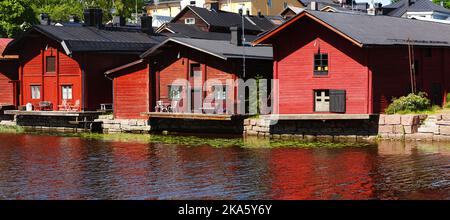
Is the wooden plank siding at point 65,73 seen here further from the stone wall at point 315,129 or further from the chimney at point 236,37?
the stone wall at point 315,129

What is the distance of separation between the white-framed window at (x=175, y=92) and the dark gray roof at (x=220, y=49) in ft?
8.30

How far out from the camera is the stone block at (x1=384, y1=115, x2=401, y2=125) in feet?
136

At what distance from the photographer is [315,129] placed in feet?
145

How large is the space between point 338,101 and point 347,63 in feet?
6.79

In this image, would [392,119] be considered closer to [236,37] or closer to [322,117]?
[322,117]

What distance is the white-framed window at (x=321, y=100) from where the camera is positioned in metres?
44.4

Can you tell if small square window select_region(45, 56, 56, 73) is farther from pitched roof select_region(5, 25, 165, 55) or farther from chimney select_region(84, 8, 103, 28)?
chimney select_region(84, 8, 103, 28)

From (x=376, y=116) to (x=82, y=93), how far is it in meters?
21.4

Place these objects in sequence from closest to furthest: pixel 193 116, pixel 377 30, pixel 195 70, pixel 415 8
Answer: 1. pixel 377 30
2. pixel 193 116
3. pixel 195 70
4. pixel 415 8

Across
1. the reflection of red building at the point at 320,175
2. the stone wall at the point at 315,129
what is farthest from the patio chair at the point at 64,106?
the reflection of red building at the point at 320,175

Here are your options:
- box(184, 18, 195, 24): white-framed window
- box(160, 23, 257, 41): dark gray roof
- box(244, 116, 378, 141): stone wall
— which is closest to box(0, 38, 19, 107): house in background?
box(160, 23, 257, 41): dark gray roof

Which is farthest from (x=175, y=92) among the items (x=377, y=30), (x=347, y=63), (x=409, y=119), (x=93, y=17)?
(x=409, y=119)
